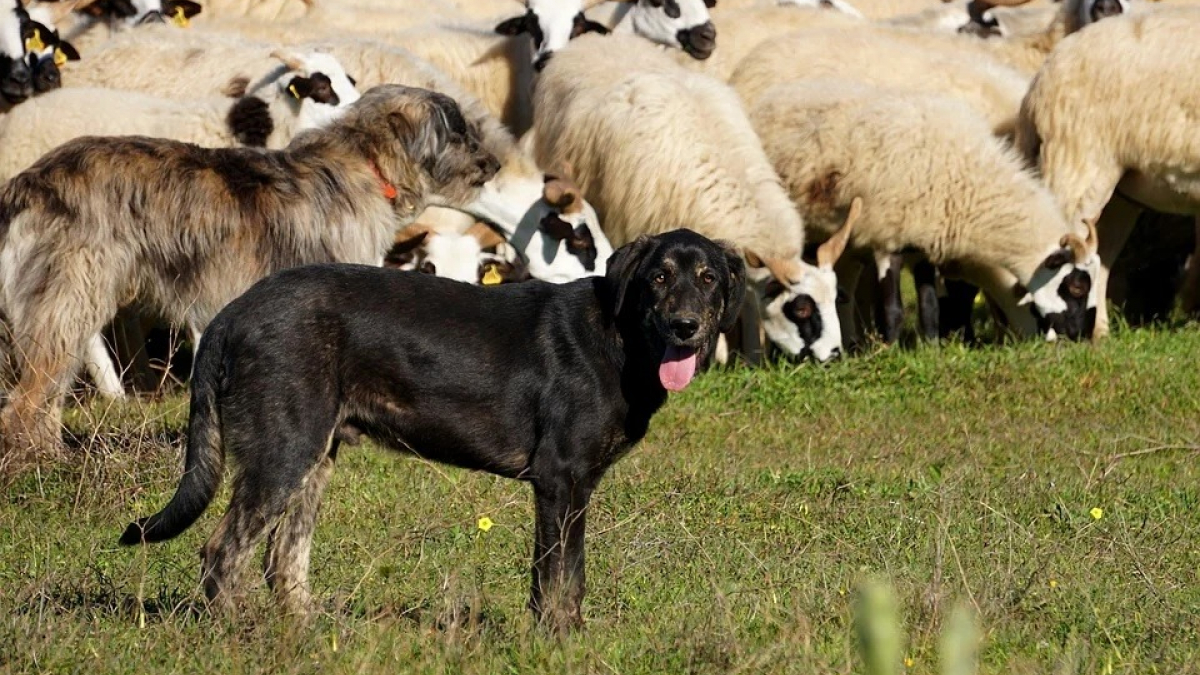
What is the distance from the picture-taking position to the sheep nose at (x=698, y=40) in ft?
46.5

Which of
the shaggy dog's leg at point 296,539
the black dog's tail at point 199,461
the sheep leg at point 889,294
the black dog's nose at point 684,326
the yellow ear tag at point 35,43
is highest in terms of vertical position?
the black dog's nose at point 684,326

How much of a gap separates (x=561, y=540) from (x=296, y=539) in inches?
36.7

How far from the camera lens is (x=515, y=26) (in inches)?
540

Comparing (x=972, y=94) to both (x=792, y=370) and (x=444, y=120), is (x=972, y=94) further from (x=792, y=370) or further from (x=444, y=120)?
(x=444, y=120)

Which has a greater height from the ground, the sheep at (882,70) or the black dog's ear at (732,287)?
the black dog's ear at (732,287)

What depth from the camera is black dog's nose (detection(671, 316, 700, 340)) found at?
491 cm

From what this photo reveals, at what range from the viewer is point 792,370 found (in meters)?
11.0

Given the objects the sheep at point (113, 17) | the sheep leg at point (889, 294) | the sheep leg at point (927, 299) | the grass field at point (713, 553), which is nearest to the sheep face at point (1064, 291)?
the sheep leg at point (927, 299)

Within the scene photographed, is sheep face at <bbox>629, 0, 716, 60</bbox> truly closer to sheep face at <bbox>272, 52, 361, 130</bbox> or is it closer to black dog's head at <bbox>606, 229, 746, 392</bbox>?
sheep face at <bbox>272, 52, 361, 130</bbox>

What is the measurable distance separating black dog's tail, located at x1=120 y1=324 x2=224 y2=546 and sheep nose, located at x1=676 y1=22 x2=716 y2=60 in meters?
9.47

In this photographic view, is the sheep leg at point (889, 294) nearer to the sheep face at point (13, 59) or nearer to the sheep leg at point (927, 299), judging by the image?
the sheep leg at point (927, 299)

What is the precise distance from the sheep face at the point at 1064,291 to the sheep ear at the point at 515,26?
4232mm

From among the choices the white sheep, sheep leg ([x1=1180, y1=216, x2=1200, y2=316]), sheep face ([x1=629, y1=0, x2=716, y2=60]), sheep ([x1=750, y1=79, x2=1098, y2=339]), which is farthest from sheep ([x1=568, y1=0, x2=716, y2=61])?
sheep leg ([x1=1180, y1=216, x2=1200, y2=316])

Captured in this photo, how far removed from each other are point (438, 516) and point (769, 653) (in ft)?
7.98
